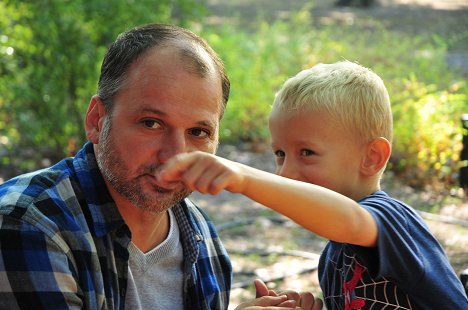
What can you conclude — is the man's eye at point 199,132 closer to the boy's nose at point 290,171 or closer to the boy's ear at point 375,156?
the boy's nose at point 290,171

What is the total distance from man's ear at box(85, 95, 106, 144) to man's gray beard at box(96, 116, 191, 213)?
0.07 m

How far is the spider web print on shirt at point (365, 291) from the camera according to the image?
2.30 metres

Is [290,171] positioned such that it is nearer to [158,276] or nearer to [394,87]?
[158,276]

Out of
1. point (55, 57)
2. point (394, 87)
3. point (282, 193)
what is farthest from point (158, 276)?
point (394, 87)

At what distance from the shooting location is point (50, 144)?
7004mm

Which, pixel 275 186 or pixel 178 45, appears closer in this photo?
pixel 275 186

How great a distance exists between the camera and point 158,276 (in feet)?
8.18

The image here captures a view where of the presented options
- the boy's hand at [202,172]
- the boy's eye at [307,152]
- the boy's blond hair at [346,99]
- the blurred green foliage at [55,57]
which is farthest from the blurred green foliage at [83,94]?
the boy's hand at [202,172]

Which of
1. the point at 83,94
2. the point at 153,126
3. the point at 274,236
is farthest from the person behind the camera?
the point at 83,94

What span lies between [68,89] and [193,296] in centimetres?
432

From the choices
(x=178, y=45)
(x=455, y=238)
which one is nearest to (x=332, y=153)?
(x=178, y=45)

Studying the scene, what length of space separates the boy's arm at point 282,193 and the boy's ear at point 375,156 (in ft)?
1.55

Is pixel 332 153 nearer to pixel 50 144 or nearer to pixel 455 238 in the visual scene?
pixel 455 238

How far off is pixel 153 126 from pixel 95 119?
0.28 metres
